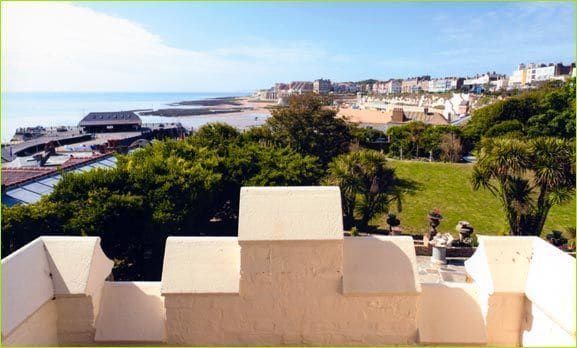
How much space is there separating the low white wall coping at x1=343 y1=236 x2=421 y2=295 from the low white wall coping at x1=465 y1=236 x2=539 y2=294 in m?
0.97

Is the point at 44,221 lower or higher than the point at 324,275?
lower

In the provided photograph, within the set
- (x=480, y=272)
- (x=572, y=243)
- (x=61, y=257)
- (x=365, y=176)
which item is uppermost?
(x=61, y=257)

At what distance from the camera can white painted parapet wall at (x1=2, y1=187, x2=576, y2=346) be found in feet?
14.5

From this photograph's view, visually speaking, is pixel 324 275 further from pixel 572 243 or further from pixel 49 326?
pixel 572 243

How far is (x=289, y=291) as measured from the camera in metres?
4.61

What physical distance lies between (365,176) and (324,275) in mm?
16673

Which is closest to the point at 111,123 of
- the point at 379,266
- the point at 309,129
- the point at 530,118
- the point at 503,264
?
the point at 309,129

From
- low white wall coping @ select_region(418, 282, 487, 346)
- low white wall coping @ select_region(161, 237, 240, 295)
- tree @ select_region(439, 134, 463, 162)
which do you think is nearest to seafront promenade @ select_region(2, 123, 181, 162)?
tree @ select_region(439, 134, 463, 162)

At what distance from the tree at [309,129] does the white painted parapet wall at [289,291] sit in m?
26.3

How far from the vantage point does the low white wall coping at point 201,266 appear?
179 inches

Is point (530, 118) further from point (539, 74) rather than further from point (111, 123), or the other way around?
point (539, 74)

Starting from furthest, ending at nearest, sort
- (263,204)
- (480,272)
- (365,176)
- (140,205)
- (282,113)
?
(282,113), (365,176), (140,205), (480,272), (263,204)

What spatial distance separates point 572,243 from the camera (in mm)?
16562

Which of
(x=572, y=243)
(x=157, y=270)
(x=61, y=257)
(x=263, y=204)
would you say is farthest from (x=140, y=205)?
(x=572, y=243)
